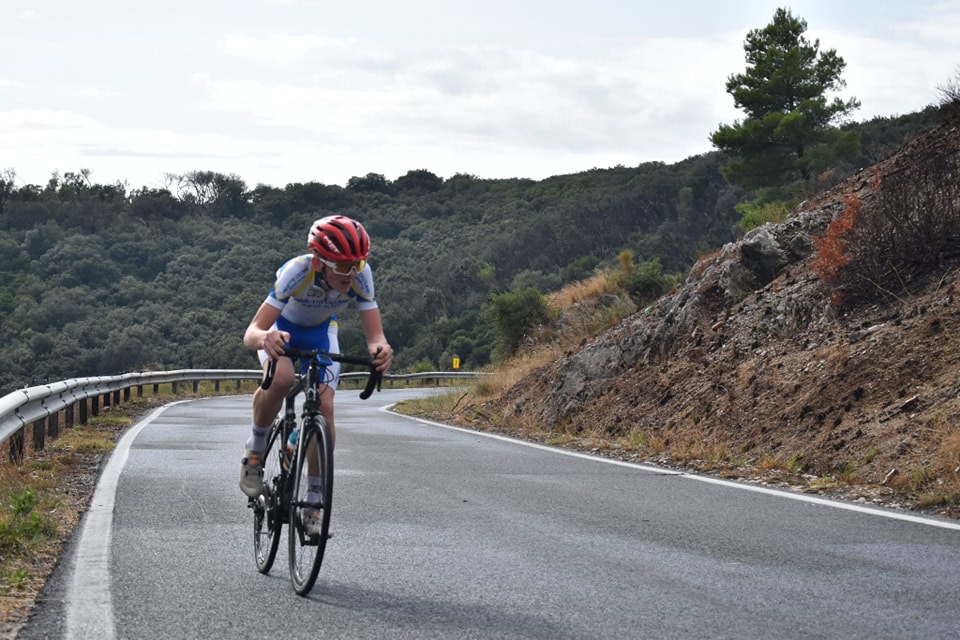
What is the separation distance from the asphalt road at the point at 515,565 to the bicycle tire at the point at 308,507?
15cm

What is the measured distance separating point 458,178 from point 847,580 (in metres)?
135

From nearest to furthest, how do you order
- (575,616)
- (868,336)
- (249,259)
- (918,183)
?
1. (575,616)
2. (868,336)
3. (918,183)
4. (249,259)

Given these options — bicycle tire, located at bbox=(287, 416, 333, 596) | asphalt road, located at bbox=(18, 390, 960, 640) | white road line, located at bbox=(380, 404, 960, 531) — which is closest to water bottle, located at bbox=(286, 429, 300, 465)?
bicycle tire, located at bbox=(287, 416, 333, 596)

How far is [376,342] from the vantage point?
639 cm

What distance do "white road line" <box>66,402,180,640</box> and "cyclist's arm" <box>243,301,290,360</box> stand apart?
1.39 metres

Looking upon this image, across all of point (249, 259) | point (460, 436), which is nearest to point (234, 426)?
point (460, 436)

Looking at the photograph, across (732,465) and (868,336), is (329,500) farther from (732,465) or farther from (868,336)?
(868,336)

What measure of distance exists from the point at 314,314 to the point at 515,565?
176 centimetres

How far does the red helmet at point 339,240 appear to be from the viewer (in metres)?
6.13

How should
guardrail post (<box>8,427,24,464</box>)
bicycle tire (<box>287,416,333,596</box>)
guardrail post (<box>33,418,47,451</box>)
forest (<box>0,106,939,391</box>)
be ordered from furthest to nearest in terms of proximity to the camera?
forest (<box>0,106,939,391</box>)
guardrail post (<box>33,418,47,451</box>)
guardrail post (<box>8,427,24,464</box>)
bicycle tire (<box>287,416,333,596</box>)

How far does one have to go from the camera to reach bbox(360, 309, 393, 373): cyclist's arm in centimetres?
621

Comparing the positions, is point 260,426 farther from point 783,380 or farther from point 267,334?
point 783,380

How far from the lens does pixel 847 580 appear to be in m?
6.36

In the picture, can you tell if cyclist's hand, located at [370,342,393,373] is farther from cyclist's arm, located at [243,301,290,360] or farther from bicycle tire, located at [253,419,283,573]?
bicycle tire, located at [253,419,283,573]
